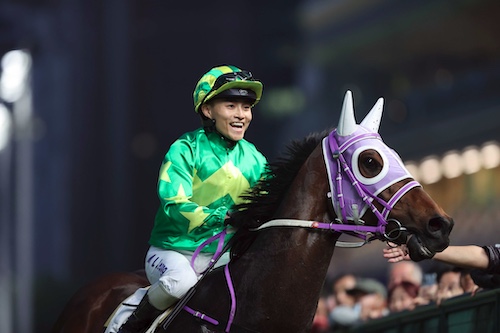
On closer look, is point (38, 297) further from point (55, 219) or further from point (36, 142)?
point (36, 142)

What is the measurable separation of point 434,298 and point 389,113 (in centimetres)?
396

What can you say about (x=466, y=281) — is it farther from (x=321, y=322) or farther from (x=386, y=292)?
(x=321, y=322)

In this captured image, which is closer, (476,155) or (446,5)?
(476,155)

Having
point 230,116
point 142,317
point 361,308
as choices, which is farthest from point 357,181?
point 361,308

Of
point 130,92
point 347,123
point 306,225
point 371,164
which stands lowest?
point 306,225

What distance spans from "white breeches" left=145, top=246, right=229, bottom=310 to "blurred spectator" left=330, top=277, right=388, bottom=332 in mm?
2502

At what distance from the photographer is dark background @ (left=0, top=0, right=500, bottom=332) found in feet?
32.1

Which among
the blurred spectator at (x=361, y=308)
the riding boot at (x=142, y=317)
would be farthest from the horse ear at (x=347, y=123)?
the blurred spectator at (x=361, y=308)

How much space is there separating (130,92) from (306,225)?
24.3ft

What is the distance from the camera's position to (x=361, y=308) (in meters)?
A: 6.60

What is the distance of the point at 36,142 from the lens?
10.6m

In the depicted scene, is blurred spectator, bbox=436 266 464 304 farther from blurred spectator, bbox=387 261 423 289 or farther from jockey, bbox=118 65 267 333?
jockey, bbox=118 65 267 333

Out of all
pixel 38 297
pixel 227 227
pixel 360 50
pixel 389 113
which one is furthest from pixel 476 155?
pixel 38 297

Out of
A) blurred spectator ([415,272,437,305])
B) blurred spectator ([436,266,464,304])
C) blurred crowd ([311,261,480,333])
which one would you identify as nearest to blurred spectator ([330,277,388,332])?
blurred crowd ([311,261,480,333])
